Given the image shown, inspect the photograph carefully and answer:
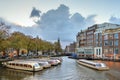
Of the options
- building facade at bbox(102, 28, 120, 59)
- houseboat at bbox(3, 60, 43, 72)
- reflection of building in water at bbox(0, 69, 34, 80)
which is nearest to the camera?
reflection of building in water at bbox(0, 69, 34, 80)

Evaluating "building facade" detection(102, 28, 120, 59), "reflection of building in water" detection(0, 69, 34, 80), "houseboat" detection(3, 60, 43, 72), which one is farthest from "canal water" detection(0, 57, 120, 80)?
"building facade" detection(102, 28, 120, 59)

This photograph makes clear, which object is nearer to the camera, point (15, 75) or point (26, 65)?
point (15, 75)

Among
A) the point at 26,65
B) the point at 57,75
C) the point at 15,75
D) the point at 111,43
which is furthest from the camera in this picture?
the point at 111,43

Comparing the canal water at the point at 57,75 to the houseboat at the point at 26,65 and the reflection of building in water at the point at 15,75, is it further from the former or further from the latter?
the houseboat at the point at 26,65

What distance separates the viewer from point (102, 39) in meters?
194

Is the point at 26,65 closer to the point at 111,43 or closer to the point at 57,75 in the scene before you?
the point at 57,75

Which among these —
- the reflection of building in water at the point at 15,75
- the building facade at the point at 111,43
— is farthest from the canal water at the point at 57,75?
the building facade at the point at 111,43

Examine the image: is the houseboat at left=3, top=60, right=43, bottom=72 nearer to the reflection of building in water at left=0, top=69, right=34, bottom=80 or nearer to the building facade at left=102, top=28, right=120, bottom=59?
the reflection of building in water at left=0, top=69, right=34, bottom=80

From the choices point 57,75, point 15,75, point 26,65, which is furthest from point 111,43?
point 15,75

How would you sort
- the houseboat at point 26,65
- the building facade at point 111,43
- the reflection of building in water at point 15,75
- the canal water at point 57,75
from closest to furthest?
1. the reflection of building in water at point 15,75
2. the canal water at point 57,75
3. the houseboat at point 26,65
4. the building facade at point 111,43

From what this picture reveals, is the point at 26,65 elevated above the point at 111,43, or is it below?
below

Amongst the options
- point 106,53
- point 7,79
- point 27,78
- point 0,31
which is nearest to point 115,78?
point 27,78

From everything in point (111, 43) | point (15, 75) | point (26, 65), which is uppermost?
point (111, 43)

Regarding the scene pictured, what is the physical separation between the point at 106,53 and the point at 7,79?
436 feet
